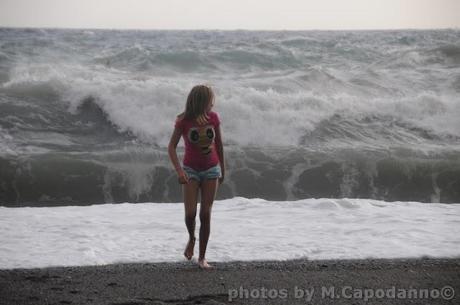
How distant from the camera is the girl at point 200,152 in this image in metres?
4.95

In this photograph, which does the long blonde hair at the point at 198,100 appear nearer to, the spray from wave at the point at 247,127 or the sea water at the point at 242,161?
the sea water at the point at 242,161

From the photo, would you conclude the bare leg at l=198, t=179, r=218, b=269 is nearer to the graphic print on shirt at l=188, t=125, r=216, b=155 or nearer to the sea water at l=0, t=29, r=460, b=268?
the graphic print on shirt at l=188, t=125, r=216, b=155

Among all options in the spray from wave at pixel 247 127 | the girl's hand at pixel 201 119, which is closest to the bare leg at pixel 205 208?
the girl's hand at pixel 201 119

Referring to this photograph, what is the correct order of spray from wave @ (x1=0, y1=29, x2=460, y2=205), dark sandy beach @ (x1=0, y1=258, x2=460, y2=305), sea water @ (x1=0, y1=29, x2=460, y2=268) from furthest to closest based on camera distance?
spray from wave @ (x1=0, y1=29, x2=460, y2=205)
sea water @ (x1=0, y1=29, x2=460, y2=268)
dark sandy beach @ (x1=0, y1=258, x2=460, y2=305)

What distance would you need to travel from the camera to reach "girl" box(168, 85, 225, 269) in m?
4.95

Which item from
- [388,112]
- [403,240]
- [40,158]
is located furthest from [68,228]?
[388,112]

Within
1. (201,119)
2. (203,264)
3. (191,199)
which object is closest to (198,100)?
(201,119)

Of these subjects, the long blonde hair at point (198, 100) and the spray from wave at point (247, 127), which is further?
the spray from wave at point (247, 127)

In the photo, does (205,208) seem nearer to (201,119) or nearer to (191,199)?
(191,199)

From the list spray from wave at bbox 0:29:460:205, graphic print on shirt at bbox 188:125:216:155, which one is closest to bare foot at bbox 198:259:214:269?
graphic print on shirt at bbox 188:125:216:155

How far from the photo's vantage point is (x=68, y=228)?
6.60m

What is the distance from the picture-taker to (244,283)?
4746mm

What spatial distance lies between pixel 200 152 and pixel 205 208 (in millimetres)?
488

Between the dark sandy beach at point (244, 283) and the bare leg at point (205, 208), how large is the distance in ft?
0.42
